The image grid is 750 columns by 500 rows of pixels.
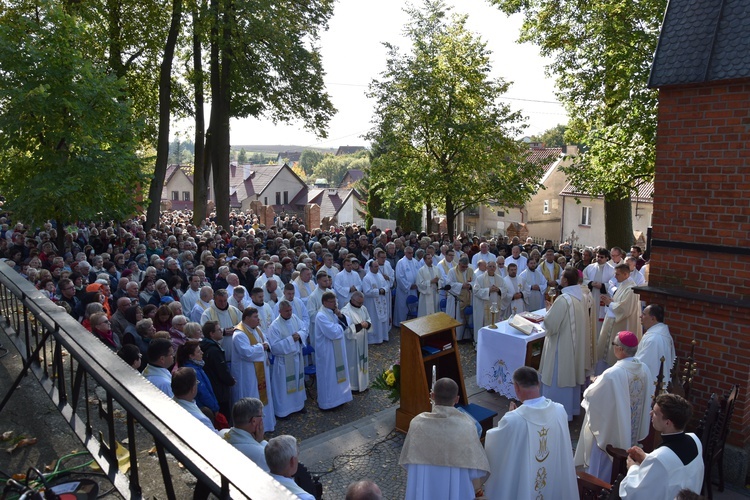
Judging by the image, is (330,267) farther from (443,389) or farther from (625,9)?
(625,9)

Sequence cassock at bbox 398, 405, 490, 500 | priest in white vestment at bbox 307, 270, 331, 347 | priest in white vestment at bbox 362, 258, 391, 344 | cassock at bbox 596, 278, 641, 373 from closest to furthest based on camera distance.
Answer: cassock at bbox 398, 405, 490, 500 < cassock at bbox 596, 278, 641, 373 < priest in white vestment at bbox 307, 270, 331, 347 < priest in white vestment at bbox 362, 258, 391, 344

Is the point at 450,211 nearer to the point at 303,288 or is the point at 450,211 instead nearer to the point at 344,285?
the point at 344,285

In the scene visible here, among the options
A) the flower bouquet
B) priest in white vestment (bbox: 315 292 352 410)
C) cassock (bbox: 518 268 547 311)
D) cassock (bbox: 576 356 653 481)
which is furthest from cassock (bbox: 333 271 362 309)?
cassock (bbox: 576 356 653 481)

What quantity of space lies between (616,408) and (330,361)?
14.3 feet

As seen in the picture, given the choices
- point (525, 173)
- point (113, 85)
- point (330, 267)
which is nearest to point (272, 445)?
point (330, 267)

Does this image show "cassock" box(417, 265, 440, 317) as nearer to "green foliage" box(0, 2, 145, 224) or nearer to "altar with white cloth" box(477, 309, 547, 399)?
"altar with white cloth" box(477, 309, 547, 399)

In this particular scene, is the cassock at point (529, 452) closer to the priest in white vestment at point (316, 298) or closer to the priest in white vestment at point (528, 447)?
the priest in white vestment at point (528, 447)

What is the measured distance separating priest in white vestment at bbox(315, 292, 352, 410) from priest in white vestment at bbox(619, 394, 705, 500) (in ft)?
16.7

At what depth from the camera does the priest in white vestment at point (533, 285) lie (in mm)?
12383

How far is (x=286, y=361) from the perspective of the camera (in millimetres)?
8492

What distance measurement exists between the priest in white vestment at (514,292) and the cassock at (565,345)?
3751 millimetres

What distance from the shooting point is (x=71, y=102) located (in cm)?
1117

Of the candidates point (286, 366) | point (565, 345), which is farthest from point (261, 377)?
point (565, 345)

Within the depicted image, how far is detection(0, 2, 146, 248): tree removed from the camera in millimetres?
10992
